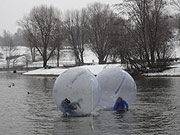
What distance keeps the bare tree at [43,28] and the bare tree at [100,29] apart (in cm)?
809

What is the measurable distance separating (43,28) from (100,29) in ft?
42.8

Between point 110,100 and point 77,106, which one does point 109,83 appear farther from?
point 77,106

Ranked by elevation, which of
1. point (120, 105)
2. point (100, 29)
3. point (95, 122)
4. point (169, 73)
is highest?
point (100, 29)

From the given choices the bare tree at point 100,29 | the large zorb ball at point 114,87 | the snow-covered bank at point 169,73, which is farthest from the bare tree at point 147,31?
the large zorb ball at point 114,87

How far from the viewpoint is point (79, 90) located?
1284 centimetres

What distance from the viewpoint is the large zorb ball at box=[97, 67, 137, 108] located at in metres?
14.7

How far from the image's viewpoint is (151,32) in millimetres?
48656

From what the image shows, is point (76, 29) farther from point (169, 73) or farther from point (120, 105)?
point (120, 105)

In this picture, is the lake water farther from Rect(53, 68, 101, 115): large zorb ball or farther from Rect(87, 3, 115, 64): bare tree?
Rect(87, 3, 115, 64): bare tree

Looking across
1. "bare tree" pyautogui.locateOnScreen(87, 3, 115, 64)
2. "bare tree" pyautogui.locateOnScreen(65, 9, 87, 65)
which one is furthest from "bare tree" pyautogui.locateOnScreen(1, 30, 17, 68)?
"bare tree" pyautogui.locateOnScreen(87, 3, 115, 64)

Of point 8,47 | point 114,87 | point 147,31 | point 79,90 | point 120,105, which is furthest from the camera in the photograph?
point 8,47

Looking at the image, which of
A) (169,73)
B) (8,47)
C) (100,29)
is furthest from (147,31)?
(8,47)

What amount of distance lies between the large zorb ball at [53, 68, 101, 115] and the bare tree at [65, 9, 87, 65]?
65.9 m

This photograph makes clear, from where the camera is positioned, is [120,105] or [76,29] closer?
[120,105]
